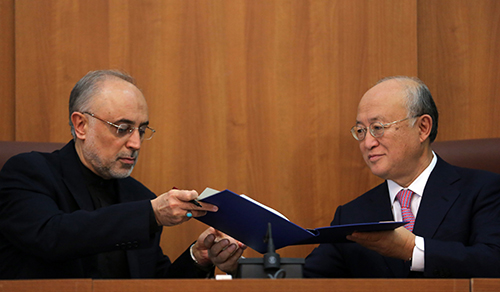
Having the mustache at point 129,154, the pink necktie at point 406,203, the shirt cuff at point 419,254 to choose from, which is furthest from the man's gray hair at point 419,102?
the mustache at point 129,154

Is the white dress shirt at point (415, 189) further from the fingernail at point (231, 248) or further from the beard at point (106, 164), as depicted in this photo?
the beard at point (106, 164)

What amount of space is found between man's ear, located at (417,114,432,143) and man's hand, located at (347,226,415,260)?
0.62 m

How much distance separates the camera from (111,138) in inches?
80.8

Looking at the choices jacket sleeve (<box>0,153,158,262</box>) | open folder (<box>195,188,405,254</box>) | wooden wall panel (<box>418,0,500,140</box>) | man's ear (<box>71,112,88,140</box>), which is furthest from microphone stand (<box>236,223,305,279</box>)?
wooden wall panel (<box>418,0,500,140</box>)

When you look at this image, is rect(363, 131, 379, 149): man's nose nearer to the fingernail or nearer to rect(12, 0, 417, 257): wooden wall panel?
rect(12, 0, 417, 257): wooden wall panel

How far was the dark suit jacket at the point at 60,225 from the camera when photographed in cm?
156

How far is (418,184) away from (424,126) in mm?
264

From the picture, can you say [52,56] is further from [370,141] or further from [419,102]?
[419,102]

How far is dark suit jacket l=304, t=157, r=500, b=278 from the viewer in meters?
1.65

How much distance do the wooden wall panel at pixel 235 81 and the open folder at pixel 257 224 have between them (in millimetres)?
1043

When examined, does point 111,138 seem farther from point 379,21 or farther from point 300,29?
point 379,21

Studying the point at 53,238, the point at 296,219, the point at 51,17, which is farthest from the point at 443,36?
the point at 53,238

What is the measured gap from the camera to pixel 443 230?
1.88 metres

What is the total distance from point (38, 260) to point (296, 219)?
1.36m
